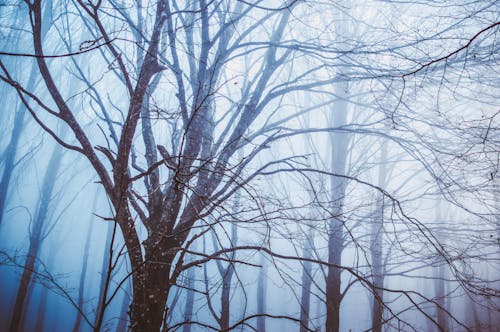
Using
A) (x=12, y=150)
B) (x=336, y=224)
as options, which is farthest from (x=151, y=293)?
(x=12, y=150)

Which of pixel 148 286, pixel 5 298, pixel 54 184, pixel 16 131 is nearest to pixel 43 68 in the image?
pixel 148 286

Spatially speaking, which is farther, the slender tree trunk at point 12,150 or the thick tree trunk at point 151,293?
the slender tree trunk at point 12,150

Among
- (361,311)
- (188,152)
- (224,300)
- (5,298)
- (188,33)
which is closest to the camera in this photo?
(188,152)

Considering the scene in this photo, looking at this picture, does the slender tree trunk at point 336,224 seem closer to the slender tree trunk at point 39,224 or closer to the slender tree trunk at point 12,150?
the slender tree trunk at point 39,224

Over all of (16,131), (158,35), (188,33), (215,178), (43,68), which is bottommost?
(215,178)

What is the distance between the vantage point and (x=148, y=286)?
2512 millimetres

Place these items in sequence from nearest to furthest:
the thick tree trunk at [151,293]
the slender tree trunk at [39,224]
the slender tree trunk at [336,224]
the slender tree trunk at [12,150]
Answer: the thick tree trunk at [151,293], the slender tree trunk at [336,224], the slender tree trunk at [39,224], the slender tree trunk at [12,150]

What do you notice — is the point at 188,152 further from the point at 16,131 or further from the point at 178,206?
the point at 16,131

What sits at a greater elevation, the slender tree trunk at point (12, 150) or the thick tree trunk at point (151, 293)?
the slender tree trunk at point (12, 150)

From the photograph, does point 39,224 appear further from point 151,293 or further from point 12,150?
point 151,293

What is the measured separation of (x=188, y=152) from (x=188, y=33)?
1.61 m

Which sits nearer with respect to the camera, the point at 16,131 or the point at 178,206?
the point at 178,206

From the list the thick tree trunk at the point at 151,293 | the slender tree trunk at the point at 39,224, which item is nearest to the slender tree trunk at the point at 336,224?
the thick tree trunk at the point at 151,293

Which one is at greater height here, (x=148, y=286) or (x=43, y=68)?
(x=43, y=68)
